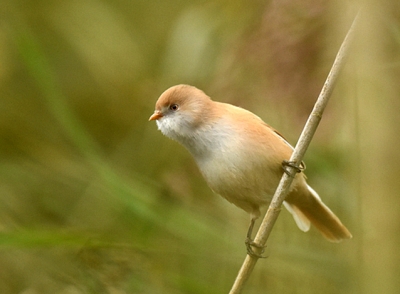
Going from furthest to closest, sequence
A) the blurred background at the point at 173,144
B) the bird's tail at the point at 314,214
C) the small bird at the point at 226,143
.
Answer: the bird's tail at the point at 314,214 → the small bird at the point at 226,143 → the blurred background at the point at 173,144

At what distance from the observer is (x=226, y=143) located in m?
1.26

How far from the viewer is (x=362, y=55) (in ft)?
2.30

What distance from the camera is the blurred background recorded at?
716mm

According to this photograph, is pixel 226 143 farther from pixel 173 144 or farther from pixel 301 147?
pixel 173 144

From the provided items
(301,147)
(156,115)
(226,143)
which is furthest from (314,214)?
(301,147)

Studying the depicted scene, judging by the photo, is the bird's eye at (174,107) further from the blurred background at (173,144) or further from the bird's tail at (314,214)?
the bird's tail at (314,214)

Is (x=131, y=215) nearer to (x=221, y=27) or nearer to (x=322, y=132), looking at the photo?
(x=322, y=132)

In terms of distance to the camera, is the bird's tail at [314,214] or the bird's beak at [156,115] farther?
the bird's tail at [314,214]

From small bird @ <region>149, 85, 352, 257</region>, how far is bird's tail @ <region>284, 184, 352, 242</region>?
173 mm

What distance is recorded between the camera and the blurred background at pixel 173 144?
72 centimetres

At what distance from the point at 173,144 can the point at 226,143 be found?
2.37 ft

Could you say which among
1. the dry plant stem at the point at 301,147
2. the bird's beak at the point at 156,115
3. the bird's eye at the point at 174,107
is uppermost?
the bird's eye at the point at 174,107

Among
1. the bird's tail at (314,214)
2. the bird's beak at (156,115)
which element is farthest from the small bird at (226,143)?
the bird's tail at (314,214)

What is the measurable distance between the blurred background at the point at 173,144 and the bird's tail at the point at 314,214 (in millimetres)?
33
